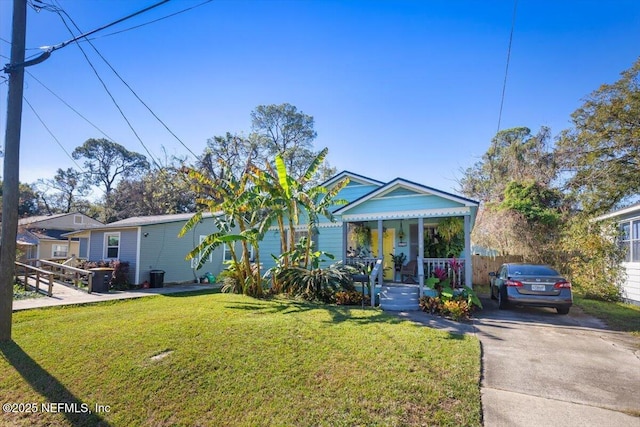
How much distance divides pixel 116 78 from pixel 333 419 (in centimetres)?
1191

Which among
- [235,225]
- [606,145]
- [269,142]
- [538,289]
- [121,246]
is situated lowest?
[538,289]

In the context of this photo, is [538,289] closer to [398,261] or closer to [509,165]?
[398,261]

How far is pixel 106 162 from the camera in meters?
43.5

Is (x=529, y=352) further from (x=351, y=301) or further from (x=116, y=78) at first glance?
(x=116, y=78)

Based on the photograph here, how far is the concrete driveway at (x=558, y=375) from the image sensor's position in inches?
135

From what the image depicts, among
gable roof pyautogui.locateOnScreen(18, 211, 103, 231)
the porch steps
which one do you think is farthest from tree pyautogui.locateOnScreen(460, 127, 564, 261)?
gable roof pyautogui.locateOnScreen(18, 211, 103, 231)

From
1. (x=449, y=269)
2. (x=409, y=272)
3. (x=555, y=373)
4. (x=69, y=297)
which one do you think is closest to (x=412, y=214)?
(x=449, y=269)

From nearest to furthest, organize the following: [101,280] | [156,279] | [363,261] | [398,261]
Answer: [363,261] → [398,261] → [101,280] → [156,279]

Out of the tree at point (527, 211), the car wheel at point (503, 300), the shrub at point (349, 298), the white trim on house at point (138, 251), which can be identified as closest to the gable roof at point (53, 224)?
the white trim on house at point (138, 251)

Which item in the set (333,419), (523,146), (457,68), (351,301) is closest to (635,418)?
(333,419)

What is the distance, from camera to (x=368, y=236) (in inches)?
529

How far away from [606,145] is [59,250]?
38969 mm

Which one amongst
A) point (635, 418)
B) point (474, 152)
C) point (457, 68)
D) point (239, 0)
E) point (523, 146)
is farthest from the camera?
point (474, 152)

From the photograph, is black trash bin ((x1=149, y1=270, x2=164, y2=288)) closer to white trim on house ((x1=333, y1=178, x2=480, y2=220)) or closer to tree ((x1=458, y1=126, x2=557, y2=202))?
white trim on house ((x1=333, y1=178, x2=480, y2=220))
